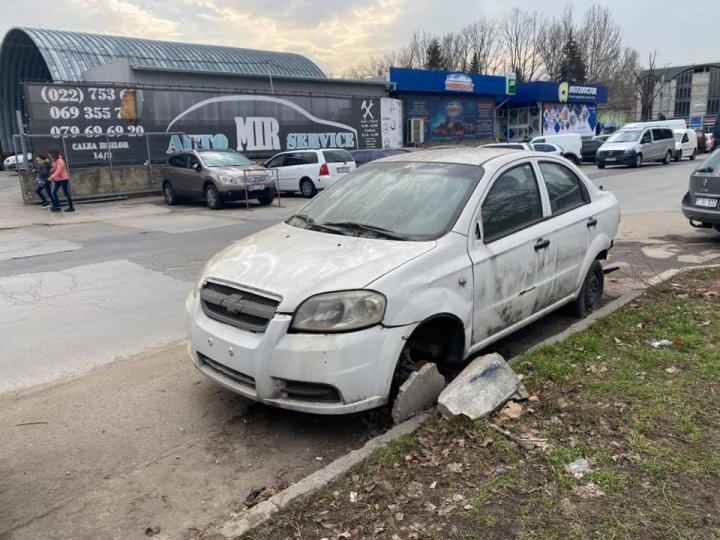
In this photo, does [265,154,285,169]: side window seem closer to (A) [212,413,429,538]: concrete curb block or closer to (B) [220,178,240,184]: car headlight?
(B) [220,178,240,184]: car headlight

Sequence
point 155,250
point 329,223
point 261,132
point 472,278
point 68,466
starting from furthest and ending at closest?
point 261,132 → point 155,250 → point 329,223 → point 472,278 → point 68,466

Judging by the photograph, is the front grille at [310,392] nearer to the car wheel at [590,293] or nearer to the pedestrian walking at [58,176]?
the car wheel at [590,293]

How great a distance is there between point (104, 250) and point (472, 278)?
8.69 m

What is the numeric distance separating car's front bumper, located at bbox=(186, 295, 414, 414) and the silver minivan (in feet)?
90.9

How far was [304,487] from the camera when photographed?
2.92 m

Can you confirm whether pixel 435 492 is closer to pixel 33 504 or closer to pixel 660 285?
pixel 33 504

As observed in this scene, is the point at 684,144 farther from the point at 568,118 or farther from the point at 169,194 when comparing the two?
the point at 169,194

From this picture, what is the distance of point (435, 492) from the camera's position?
114 inches

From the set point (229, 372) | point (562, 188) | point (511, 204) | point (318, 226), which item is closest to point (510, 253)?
point (511, 204)

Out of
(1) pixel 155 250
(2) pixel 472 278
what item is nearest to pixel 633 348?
(2) pixel 472 278

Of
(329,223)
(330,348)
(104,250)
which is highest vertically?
(329,223)

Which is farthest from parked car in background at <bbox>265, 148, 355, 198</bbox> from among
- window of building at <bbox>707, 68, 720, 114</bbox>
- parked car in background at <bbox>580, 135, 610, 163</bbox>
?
window of building at <bbox>707, 68, 720, 114</bbox>

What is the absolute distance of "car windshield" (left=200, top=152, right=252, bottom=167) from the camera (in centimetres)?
1766

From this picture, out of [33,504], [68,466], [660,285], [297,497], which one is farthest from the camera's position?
[660,285]
